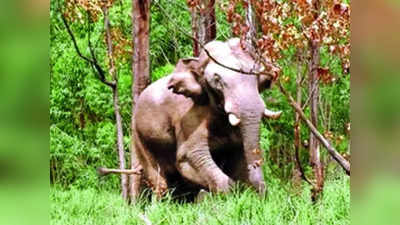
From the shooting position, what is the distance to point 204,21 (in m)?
1.19

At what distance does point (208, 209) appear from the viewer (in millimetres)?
1177

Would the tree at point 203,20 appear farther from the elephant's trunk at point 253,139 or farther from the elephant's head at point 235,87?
the elephant's trunk at point 253,139

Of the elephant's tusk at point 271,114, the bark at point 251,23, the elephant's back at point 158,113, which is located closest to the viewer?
the bark at point 251,23

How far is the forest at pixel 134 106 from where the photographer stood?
1092mm

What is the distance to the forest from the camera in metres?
1.09

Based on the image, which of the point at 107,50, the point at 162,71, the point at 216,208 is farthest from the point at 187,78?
the point at 216,208

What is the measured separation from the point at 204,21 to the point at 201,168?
0.31 m

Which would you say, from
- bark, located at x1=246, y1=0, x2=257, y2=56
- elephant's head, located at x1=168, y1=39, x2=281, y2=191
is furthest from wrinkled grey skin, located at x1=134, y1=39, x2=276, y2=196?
bark, located at x1=246, y1=0, x2=257, y2=56

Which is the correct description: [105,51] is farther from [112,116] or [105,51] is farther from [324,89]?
[324,89]

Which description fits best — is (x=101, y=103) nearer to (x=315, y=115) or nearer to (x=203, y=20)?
(x=203, y=20)

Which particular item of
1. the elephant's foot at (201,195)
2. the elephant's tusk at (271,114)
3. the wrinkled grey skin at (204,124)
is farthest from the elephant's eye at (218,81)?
the elephant's foot at (201,195)

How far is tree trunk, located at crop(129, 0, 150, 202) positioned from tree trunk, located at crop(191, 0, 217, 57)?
0.34 ft
